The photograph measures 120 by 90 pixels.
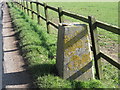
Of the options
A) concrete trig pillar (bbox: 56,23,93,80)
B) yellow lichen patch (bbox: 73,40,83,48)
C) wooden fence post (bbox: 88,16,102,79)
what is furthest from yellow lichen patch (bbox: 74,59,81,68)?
wooden fence post (bbox: 88,16,102,79)

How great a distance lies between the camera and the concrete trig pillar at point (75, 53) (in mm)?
4621

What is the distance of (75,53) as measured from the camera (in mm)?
4652

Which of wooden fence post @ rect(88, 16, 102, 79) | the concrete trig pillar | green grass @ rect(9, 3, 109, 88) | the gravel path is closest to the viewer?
green grass @ rect(9, 3, 109, 88)

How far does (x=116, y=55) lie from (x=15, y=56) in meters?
2.61

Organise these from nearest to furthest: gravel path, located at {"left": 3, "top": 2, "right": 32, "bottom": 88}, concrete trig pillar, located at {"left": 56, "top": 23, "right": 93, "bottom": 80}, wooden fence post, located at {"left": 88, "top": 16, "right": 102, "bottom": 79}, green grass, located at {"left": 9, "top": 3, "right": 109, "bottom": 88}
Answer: green grass, located at {"left": 9, "top": 3, "right": 109, "bottom": 88}
concrete trig pillar, located at {"left": 56, "top": 23, "right": 93, "bottom": 80}
wooden fence post, located at {"left": 88, "top": 16, "right": 102, "bottom": 79}
gravel path, located at {"left": 3, "top": 2, "right": 32, "bottom": 88}

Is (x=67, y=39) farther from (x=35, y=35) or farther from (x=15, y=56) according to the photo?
(x=35, y=35)

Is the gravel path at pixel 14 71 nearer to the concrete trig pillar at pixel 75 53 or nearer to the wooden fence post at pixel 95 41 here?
the concrete trig pillar at pixel 75 53

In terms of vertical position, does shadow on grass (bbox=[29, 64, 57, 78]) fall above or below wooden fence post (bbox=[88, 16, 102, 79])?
below

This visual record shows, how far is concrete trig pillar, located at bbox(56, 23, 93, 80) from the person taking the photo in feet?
15.2

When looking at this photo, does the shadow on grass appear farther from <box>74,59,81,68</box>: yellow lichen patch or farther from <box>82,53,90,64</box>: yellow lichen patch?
<box>82,53,90,64</box>: yellow lichen patch

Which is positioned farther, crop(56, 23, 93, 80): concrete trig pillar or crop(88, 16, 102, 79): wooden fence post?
crop(88, 16, 102, 79): wooden fence post

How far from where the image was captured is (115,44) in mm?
8453

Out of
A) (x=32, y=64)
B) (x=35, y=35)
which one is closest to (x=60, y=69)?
(x=32, y=64)

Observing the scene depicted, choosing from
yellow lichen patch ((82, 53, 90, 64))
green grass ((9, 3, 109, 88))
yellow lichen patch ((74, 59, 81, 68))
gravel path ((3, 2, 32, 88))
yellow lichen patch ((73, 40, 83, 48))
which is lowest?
gravel path ((3, 2, 32, 88))
